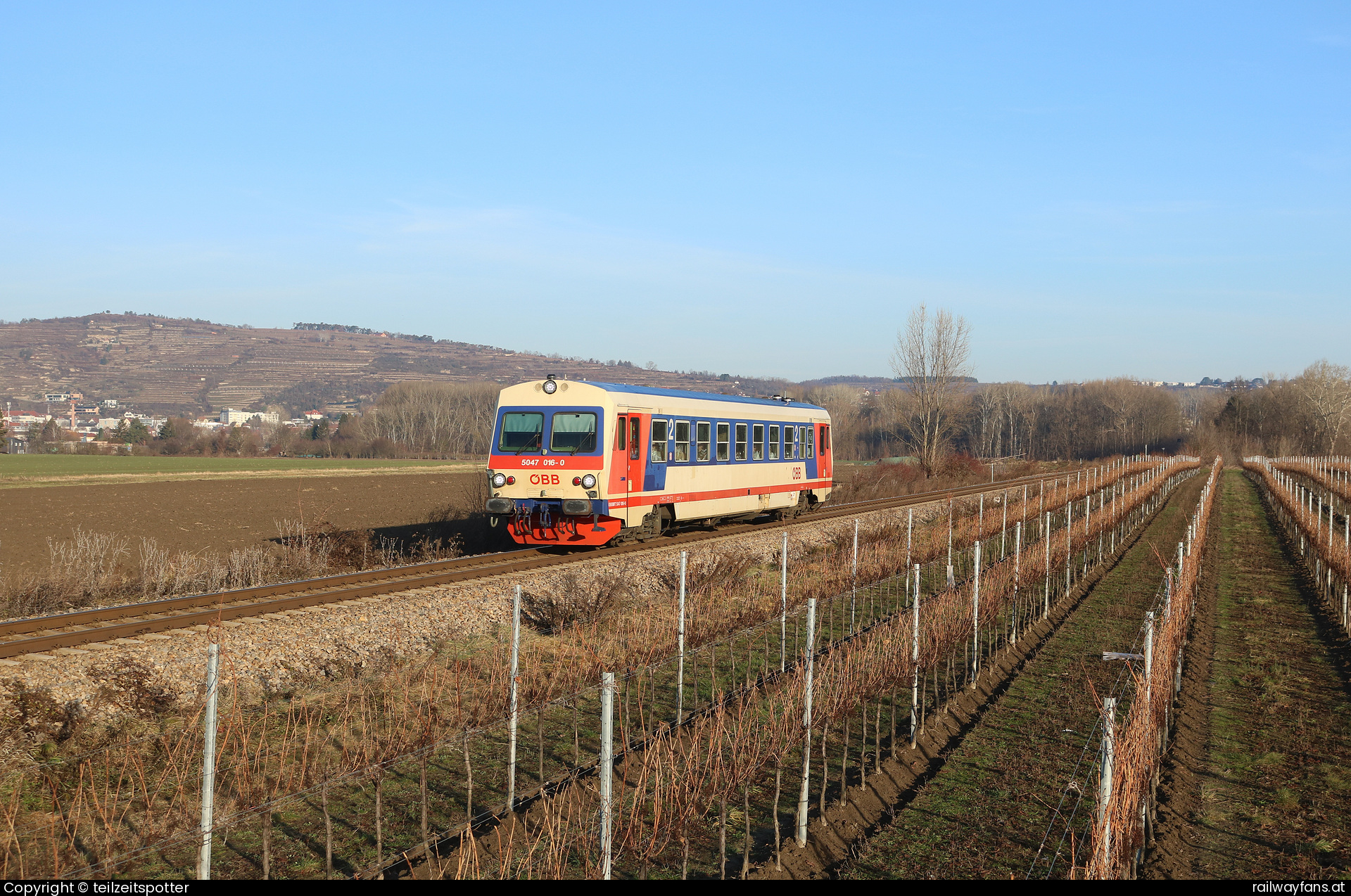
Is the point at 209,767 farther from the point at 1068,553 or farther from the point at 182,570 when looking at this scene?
the point at 1068,553

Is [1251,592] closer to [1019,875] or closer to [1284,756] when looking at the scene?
[1284,756]

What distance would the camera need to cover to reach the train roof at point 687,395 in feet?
59.2

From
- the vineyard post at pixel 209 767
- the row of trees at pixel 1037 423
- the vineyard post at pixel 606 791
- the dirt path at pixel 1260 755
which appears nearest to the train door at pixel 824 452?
the dirt path at pixel 1260 755

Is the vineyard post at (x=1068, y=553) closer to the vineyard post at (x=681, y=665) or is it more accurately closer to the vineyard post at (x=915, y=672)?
the vineyard post at (x=915, y=672)

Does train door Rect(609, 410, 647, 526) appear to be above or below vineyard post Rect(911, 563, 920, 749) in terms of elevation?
above

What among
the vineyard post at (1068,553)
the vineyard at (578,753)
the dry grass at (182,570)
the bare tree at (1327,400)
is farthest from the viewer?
the bare tree at (1327,400)

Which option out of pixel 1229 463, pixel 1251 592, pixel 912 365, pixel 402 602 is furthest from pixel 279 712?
pixel 1229 463

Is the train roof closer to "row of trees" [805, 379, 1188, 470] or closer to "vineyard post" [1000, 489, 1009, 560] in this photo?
"vineyard post" [1000, 489, 1009, 560]

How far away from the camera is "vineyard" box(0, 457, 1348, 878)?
609 centimetres

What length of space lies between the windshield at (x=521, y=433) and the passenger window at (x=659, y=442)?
2.19 m

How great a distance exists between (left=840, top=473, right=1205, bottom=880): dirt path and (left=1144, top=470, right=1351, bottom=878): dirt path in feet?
2.76

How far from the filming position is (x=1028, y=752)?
8688 millimetres

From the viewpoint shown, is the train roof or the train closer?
the train

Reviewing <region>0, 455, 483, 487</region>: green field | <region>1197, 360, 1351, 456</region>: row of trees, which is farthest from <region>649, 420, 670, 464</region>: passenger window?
<region>1197, 360, 1351, 456</region>: row of trees
